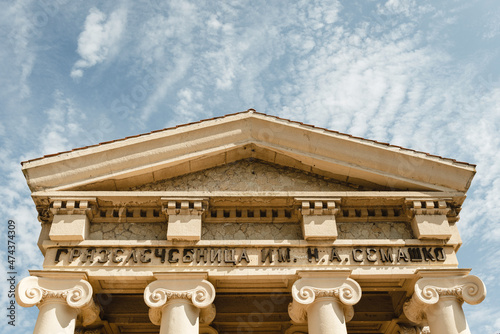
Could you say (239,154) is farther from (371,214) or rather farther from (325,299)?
(325,299)

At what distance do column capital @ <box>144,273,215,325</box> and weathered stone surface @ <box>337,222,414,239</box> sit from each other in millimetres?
3782

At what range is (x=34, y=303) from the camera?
12500mm

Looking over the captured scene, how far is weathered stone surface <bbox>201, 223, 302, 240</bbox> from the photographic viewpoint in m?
13.9

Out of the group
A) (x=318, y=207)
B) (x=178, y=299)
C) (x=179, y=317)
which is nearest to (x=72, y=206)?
(x=178, y=299)

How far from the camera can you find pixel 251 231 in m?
14.1

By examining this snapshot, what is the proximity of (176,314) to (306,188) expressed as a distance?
16.1 feet

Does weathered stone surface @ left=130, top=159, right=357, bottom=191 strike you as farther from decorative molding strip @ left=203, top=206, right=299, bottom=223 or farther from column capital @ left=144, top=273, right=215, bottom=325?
column capital @ left=144, top=273, right=215, bottom=325

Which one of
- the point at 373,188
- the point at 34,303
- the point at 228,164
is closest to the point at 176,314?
the point at 34,303

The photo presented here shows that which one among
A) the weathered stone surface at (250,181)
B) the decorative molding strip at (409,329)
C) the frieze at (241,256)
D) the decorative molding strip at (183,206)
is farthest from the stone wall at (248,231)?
the decorative molding strip at (409,329)

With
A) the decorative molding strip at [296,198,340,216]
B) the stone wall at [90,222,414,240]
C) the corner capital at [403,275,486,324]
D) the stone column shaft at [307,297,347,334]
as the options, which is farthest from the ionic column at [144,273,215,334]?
the corner capital at [403,275,486,324]

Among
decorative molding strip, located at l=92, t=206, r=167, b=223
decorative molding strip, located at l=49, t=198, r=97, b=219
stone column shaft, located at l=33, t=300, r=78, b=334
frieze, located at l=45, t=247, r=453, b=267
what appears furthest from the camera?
decorative molding strip, located at l=92, t=206, r=167, b=223

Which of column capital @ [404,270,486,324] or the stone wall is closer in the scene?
column capital @ [404,270,486,324]

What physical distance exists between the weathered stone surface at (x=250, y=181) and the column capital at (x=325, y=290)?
2645 millimetres

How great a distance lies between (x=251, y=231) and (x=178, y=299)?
105 inches
